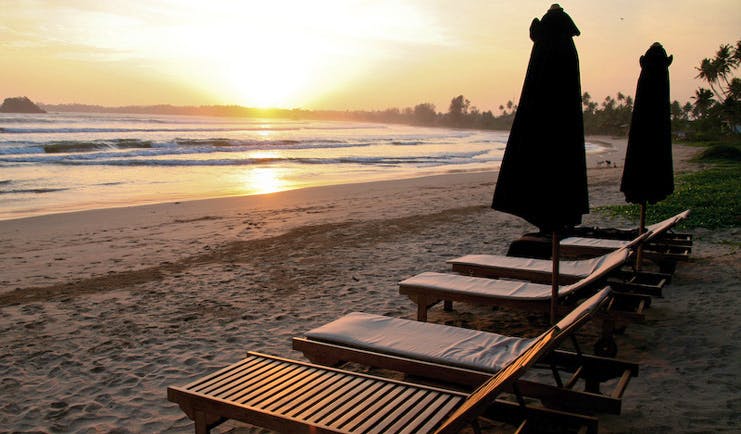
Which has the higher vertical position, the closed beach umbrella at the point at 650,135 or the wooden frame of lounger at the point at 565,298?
the closed beach umbrella at the point at 650,135

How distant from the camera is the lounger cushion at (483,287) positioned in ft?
13.7

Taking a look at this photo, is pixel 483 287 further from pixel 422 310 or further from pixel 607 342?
pixel 607 342

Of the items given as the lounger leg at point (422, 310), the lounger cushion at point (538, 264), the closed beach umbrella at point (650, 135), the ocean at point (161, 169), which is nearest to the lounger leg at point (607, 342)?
the lounger cushion at point (538, 264)

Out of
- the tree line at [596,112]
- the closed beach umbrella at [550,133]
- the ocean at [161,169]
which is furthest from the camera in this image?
the tree line at [596,112]

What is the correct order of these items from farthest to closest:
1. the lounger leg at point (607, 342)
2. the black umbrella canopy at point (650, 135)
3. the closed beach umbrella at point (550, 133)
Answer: the black umbrella canopy at point (650, 135), the lounger leg at point (607, 342), the closed beach umbrella at point (550, 133)

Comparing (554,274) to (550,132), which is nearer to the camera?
(550,132)

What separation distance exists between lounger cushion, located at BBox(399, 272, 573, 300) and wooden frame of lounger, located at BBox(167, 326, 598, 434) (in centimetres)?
171

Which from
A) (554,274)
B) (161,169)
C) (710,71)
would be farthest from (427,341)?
(710,71)

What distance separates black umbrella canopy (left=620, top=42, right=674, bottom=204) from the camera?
555 cm

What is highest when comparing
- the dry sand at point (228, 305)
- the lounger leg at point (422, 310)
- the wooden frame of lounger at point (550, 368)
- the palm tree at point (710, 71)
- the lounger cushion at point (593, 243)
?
the palm tree at point (710, 71)

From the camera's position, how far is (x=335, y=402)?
2.46 meters

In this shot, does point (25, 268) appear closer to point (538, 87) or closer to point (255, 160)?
point (538, 87)

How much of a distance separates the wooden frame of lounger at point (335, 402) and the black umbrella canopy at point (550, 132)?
1304mm

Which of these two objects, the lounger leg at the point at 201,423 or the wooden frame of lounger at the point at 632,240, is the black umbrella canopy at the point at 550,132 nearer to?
the lounger leg at the point at 201,423
